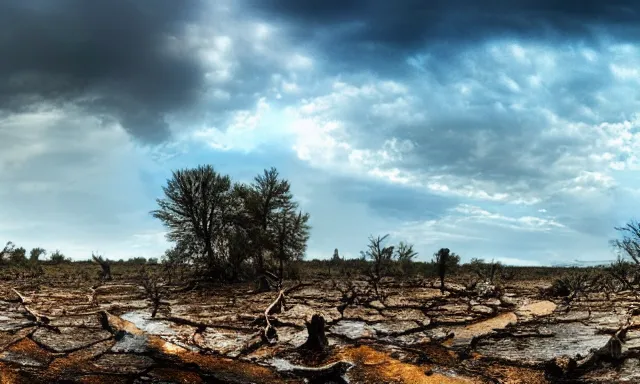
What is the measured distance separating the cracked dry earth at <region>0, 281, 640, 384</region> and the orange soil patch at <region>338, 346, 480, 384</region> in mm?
19

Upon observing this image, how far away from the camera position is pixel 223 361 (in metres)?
9.84

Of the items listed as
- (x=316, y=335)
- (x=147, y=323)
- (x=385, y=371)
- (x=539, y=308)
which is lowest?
(x=385, y=371)

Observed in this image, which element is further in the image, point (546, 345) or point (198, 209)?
point (198, 209)

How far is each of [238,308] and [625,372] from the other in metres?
10.8

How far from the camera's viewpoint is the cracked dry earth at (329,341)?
877cm

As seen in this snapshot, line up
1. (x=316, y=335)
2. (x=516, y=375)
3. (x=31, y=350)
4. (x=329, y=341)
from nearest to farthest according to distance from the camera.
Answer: (x=516, y=375) → (x=316, y=335) → (x=31, y=350) → (x=329, y=341)

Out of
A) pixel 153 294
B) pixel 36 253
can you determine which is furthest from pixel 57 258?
pixel 153 294

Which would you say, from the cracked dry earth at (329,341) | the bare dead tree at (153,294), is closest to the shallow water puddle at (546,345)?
the cracked dry earth at (329,341)

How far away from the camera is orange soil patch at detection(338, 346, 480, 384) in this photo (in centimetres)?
841

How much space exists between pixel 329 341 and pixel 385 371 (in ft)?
7.42

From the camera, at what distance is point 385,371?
351 inches

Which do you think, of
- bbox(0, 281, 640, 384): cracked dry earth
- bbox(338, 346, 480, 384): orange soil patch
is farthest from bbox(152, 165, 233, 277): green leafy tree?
bbox(338, 346, 480, 384): orange soil patch

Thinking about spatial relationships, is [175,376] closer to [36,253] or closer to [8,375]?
[8,375]

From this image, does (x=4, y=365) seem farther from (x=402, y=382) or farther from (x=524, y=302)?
(x=524, y=302)
